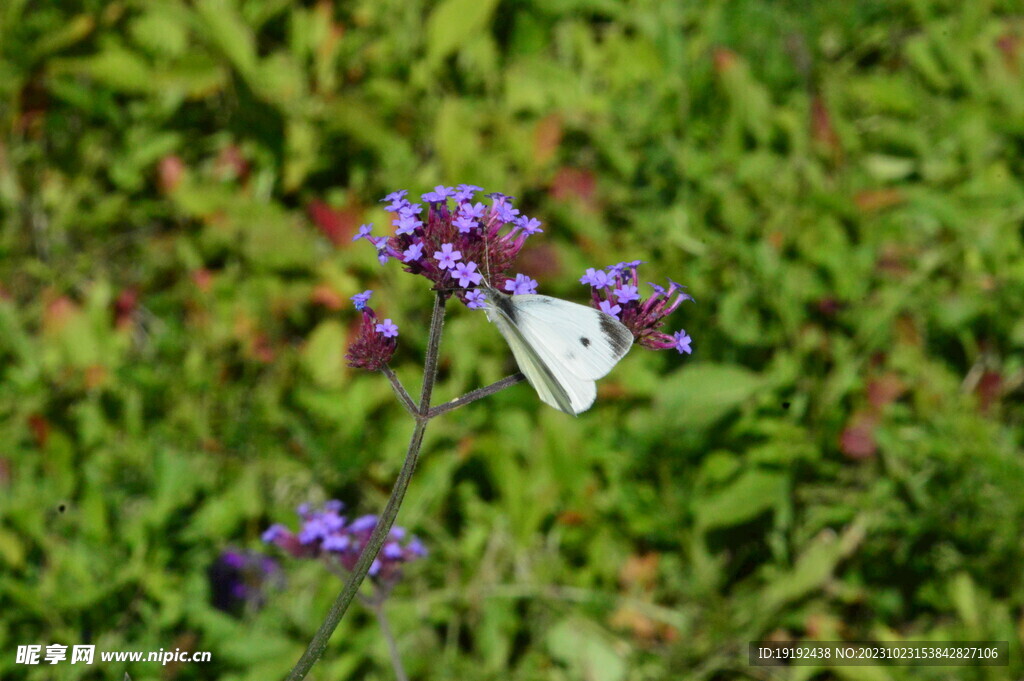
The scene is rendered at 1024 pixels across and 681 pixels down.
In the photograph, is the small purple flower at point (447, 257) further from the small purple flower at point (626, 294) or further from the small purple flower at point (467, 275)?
the small purple flower at point (626, 294)

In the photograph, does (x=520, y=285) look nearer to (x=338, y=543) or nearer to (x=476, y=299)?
(x=476, y=299)

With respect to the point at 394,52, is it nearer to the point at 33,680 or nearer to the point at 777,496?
the point at 777,496

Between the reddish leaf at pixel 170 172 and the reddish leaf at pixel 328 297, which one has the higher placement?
the reddish leaf at pixel 170 172

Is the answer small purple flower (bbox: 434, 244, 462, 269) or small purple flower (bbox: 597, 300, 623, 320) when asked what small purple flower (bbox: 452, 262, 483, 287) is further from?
small purple flower (bbox: 597, 300, 623, 320)

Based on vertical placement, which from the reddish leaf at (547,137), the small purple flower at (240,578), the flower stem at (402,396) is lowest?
the small purple flower at (240,578)

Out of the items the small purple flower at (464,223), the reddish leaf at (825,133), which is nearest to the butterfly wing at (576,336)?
the small purple flower at (464,223)

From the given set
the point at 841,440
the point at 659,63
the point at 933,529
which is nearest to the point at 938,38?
the point at 659,63


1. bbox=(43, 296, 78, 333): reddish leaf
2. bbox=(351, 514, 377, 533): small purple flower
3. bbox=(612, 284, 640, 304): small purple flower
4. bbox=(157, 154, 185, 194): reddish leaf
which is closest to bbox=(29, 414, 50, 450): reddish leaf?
bbox=(43, 296, 78, 333): reddish leaf
